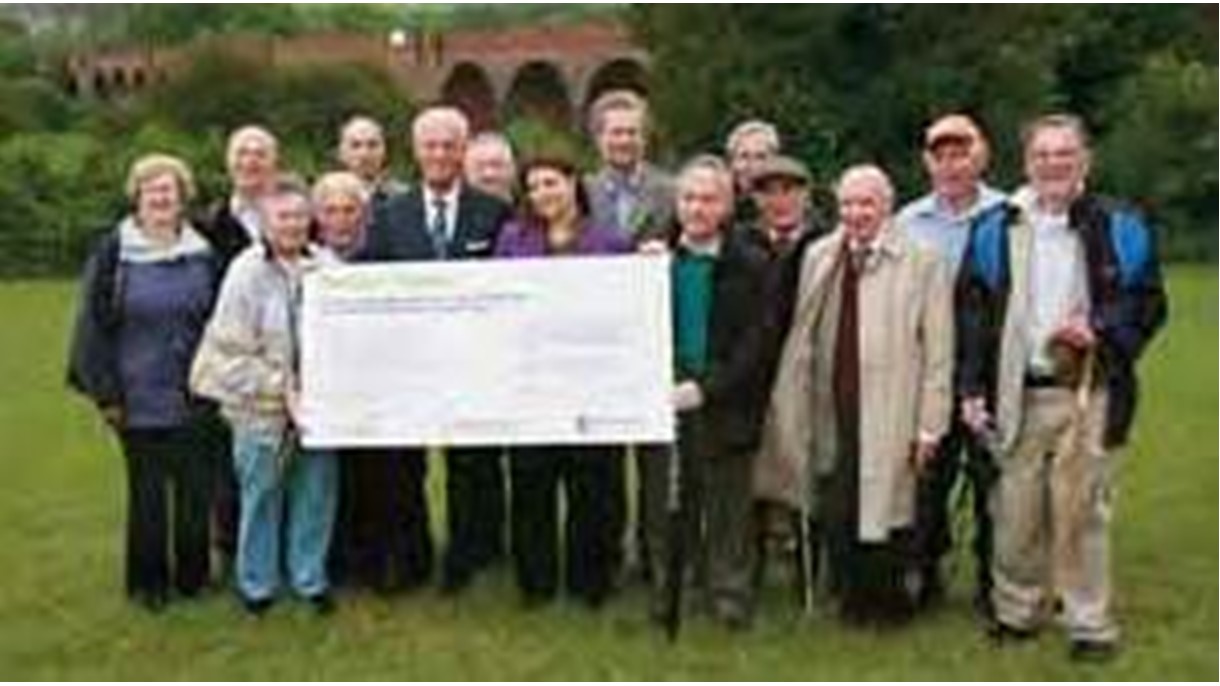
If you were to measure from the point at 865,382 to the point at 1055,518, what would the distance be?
801mm

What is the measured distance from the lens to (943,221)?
887 cm

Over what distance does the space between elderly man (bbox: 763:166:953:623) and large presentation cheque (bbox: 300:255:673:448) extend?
1.76ft

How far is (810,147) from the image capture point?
4525 centimetres

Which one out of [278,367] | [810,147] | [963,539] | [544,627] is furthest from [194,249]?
[810,147]

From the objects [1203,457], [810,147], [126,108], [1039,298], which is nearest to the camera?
[1039,298]

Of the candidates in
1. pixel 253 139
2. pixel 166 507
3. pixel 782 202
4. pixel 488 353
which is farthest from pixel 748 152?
pixel 166 507

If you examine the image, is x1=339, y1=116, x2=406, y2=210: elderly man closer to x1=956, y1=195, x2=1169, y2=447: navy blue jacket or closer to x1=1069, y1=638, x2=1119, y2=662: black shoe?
x1=956, y1=195, x2=1169, y2=447: navy blue jacket

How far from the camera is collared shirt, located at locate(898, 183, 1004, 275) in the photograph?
8.65 m

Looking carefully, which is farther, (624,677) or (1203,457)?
(1203,457)

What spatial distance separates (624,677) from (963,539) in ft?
8.04

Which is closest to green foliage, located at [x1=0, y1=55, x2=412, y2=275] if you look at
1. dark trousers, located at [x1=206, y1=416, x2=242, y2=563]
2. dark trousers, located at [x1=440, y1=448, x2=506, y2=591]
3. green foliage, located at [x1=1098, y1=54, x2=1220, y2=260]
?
green foliage, located at [x1=1098, y1=54, x2=1220, y2=260]

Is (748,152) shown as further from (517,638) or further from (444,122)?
(517,638)

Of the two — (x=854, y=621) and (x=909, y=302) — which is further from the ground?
(x=909, y=302)

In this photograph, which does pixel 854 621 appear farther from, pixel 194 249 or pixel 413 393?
pixel 194 249
